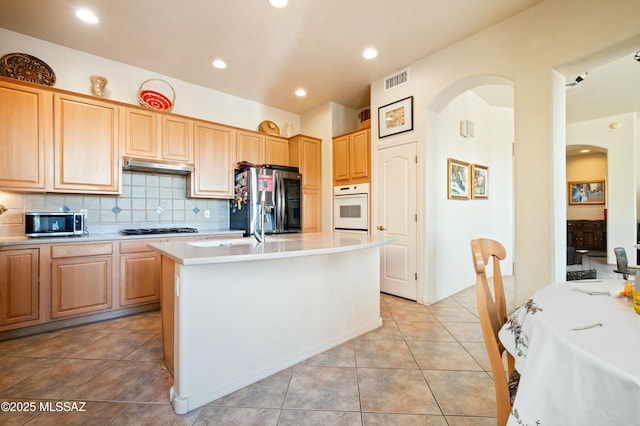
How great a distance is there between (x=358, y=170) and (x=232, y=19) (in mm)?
2366

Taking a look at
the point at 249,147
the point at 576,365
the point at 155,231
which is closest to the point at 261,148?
the point at 249,147

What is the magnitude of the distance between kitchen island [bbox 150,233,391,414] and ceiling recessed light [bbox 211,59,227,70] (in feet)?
7.72

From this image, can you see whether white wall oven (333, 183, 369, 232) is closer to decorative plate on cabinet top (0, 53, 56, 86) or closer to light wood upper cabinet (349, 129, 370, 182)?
light wood upper cabinet (349, 129, 370, 182)

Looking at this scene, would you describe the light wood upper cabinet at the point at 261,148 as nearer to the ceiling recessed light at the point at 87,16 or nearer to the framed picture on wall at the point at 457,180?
the ceiling recessed light at the point at 87,16

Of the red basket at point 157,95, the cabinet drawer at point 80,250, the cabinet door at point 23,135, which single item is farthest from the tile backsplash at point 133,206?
the red basket at point 157,95

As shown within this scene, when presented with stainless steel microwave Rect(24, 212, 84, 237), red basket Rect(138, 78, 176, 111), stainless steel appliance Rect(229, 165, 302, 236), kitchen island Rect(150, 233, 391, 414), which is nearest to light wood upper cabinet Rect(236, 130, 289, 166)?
stainless steel appliance Rect(229, 165, 302, 236)

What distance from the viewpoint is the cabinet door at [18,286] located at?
7.75ft

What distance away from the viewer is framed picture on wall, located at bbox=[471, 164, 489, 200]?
4.21m

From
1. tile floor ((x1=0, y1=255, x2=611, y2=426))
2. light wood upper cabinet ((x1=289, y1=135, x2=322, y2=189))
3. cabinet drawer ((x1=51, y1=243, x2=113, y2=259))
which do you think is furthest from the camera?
light wood upper cabinet ((x1=289, y1=135, x2=322, y2=189))

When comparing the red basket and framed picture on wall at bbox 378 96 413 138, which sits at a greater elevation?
the red basket

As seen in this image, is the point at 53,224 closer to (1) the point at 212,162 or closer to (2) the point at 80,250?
(2) the point at 80,250

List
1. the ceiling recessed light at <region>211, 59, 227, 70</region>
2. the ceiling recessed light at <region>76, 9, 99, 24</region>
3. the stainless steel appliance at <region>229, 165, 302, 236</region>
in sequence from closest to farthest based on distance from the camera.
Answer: the ceiling recessed light at <region>76, 9, 99, 24</region>, the ceiling recessed light at <region>211, 59, 227, 70</region>, the stainless steel appliance at <region>229, 165, 302, 236</region>

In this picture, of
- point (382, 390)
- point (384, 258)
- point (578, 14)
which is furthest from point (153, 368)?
point (578, 14)

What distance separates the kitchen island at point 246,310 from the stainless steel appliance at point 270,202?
146 cm
